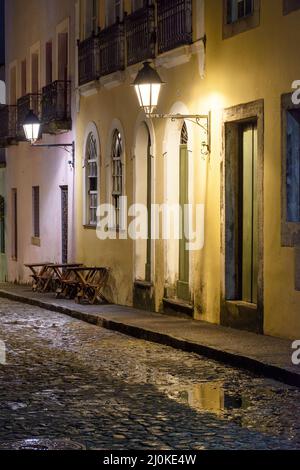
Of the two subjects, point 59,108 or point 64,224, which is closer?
point 59,108

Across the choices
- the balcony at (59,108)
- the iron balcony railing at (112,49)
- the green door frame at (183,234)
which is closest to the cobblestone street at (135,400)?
the green door frame at (183,234)

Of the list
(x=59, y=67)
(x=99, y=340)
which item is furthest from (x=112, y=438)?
(x=59, y=67)

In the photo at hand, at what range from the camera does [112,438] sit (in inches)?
325

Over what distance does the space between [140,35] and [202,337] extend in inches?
262

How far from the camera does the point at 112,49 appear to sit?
806 inches

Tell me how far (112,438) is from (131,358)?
190 inches

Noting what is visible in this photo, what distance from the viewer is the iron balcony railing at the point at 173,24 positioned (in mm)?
16531

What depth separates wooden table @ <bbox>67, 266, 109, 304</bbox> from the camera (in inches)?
808

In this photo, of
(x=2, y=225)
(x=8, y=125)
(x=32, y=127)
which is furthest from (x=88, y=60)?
(x=2, y=225)

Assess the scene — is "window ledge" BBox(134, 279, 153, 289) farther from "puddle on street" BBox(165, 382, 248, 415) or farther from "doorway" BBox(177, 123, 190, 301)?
"puddle on street" BBox(165, 382, 248, 415)

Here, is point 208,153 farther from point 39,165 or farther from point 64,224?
point 39,165

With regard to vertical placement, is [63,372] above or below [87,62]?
below

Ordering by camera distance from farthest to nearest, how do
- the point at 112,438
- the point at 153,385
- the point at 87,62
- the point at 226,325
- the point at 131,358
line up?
the point at 87,62, the point at 226,325, the point at 131,358, the point at 153,385, the point at 112,438
